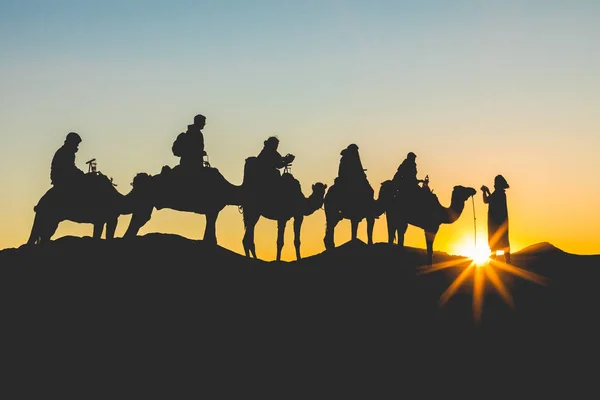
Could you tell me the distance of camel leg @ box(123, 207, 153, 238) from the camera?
22.2 meters

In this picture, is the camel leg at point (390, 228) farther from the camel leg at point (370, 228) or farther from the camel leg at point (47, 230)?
the camel leg at point (47, 230)

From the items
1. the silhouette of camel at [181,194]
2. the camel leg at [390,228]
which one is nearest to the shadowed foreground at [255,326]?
the silhouette of camel at [181,194]

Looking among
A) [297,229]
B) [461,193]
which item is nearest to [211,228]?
[297,229]

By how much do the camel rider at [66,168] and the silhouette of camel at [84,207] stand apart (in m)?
0.15

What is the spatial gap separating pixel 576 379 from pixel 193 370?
620cm

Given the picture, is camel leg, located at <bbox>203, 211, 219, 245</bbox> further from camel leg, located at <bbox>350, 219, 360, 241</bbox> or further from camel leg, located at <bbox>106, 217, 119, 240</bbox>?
camel leg, located at <bbox>350, 219, 360, 241</bbox>

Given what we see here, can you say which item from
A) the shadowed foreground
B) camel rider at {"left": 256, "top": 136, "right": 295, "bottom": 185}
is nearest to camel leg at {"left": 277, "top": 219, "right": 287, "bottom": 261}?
camel rider at {"left": 256, "top": 136, "right": 295, "bottom": 185}

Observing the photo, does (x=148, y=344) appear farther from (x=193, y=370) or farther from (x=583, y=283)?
(x=583, y=283)

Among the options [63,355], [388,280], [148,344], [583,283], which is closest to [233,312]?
[148,344]

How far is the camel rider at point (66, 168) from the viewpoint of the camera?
21.0m

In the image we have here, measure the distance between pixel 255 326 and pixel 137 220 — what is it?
19.7 feet

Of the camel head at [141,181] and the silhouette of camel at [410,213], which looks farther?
the silhouette of camel at [410,213]

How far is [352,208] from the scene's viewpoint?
27.1 m

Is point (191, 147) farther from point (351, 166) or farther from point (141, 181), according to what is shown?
point (351, 166)
